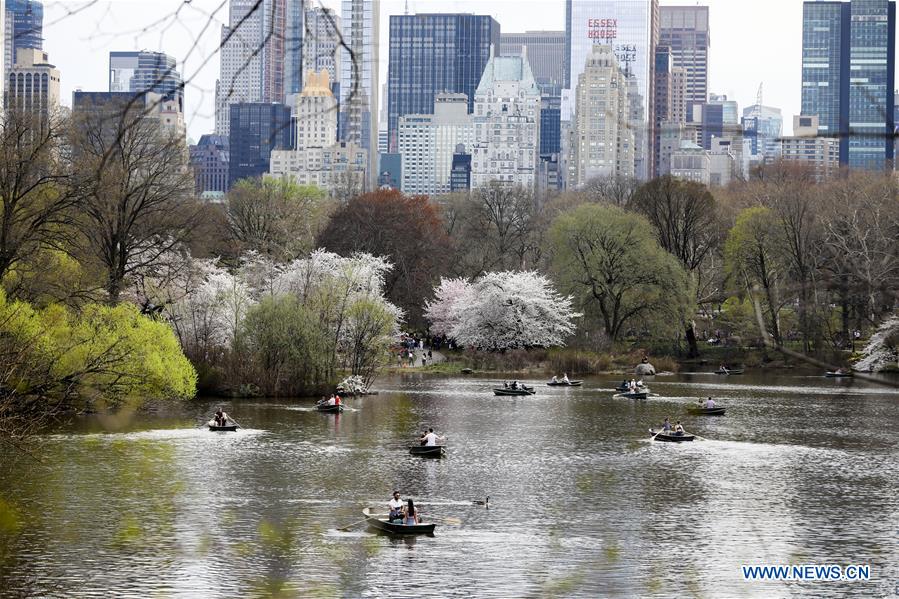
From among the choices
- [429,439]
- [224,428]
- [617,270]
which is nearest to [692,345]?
[617,270]

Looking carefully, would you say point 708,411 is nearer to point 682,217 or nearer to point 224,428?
point 224,428

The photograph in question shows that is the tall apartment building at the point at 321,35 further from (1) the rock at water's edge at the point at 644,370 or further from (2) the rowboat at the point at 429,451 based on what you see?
(1) the rock at water's edge at the point at 644,370

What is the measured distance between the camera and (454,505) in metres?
29.6

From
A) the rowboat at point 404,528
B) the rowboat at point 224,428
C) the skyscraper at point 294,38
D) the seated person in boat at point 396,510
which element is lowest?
the rowboat at point 404,528

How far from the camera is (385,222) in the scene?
88938 millimetres

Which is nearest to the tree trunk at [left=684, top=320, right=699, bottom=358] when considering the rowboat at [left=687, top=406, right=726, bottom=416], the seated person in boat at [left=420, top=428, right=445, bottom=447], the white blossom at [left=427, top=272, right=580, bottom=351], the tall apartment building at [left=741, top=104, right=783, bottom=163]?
the white blossom at [left=427, top=272, right=580, bottom=351]

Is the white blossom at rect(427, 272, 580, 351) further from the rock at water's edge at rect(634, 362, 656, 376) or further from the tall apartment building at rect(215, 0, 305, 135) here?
the tall apartment building at rect(215, 0, 305, 135)

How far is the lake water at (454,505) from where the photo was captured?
2236 centimetres

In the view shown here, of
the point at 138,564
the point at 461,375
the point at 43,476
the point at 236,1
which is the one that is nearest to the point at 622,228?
the point at 461,375

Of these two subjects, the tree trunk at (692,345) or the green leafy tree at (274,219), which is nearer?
the tree trunk at (692,345)

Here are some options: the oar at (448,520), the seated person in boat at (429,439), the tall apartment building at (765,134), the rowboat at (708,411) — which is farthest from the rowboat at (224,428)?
the tall apartment building at (765,134)

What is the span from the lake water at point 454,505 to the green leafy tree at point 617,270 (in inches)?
1014

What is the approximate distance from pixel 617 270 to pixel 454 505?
159 feet

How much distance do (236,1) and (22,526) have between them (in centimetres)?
2304
